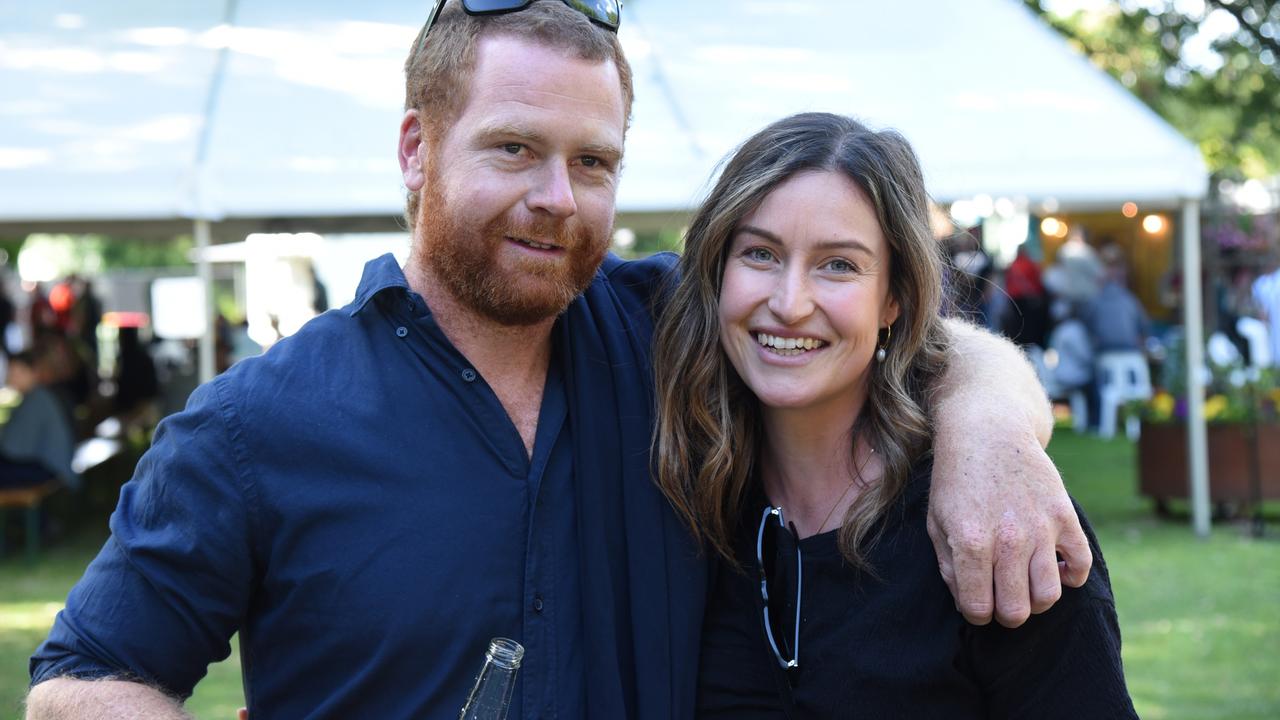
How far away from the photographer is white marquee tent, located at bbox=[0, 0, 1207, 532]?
8328mm

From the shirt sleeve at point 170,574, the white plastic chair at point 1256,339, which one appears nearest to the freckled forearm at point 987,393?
the shirt sleeve at point 170,574

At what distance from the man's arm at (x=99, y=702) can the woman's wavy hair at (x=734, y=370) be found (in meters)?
0.87

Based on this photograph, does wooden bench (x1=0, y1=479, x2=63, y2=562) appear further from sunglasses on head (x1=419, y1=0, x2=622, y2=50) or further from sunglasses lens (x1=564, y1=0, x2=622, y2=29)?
sunglasses lens (x1=564, y1=0, x2=622, y2=29)

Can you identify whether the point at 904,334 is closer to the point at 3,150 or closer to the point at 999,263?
the point at 3,150

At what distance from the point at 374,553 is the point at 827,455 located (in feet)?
2.71

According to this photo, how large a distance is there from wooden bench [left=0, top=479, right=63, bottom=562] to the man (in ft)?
25.9

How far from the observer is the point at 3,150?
329 inches

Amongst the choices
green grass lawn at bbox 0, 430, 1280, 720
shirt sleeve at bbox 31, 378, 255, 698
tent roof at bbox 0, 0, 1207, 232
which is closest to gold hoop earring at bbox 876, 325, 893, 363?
shirt sleeve at bbox 31, 378, 255, 698

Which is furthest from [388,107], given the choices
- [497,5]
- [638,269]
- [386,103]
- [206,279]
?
[497,5]

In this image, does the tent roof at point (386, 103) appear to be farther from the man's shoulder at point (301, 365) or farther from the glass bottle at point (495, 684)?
the glass bottle at point (495, 684)

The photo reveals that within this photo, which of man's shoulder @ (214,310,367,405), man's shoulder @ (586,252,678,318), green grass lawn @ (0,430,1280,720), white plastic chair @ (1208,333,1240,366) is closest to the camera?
man's shoulder @ (214,310,367,405)

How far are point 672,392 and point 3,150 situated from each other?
24.2 ft

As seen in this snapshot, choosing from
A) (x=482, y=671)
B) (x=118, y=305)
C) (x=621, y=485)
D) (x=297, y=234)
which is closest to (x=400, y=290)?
(x=621, y=485)

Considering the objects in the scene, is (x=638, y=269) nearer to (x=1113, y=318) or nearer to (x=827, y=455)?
(x=827, y=455)
